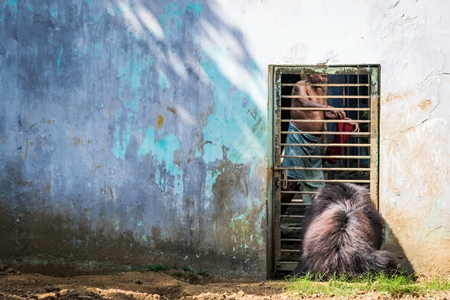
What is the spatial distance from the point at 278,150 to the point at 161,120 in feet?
3.82

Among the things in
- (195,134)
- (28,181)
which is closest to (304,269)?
(195,134)

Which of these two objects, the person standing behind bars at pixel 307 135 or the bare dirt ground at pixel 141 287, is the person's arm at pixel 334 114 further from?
the bare dirt ground at pixel 141 287

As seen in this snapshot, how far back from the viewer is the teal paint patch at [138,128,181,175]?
268 inches

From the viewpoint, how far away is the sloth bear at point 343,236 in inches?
247

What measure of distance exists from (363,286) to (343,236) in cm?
54

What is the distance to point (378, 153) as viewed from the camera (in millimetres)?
6734

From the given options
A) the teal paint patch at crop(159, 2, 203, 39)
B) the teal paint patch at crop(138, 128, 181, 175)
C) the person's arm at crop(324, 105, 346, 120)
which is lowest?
the teal paint patch at crop(138, 128, 181, 175)

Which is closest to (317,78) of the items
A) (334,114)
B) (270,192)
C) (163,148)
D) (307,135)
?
(334,114)

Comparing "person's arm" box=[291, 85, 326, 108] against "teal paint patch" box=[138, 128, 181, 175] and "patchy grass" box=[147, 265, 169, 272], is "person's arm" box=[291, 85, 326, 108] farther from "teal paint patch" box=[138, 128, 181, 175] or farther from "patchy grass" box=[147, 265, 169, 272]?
"patchy grass" box=[147, 265, 169, 272]

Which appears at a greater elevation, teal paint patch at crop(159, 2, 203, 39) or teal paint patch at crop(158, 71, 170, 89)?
teal paint patch at crop(159, 2, 203, 39)

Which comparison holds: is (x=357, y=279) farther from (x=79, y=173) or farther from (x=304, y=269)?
(x=79, y=173)

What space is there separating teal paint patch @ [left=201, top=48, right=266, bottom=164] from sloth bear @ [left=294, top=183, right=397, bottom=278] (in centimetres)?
81

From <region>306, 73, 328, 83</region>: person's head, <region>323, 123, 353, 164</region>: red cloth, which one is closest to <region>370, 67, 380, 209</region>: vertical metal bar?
<region>323, 123, 353, 164</region>: red cloth

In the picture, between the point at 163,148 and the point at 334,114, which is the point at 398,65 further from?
the point at 163,148
